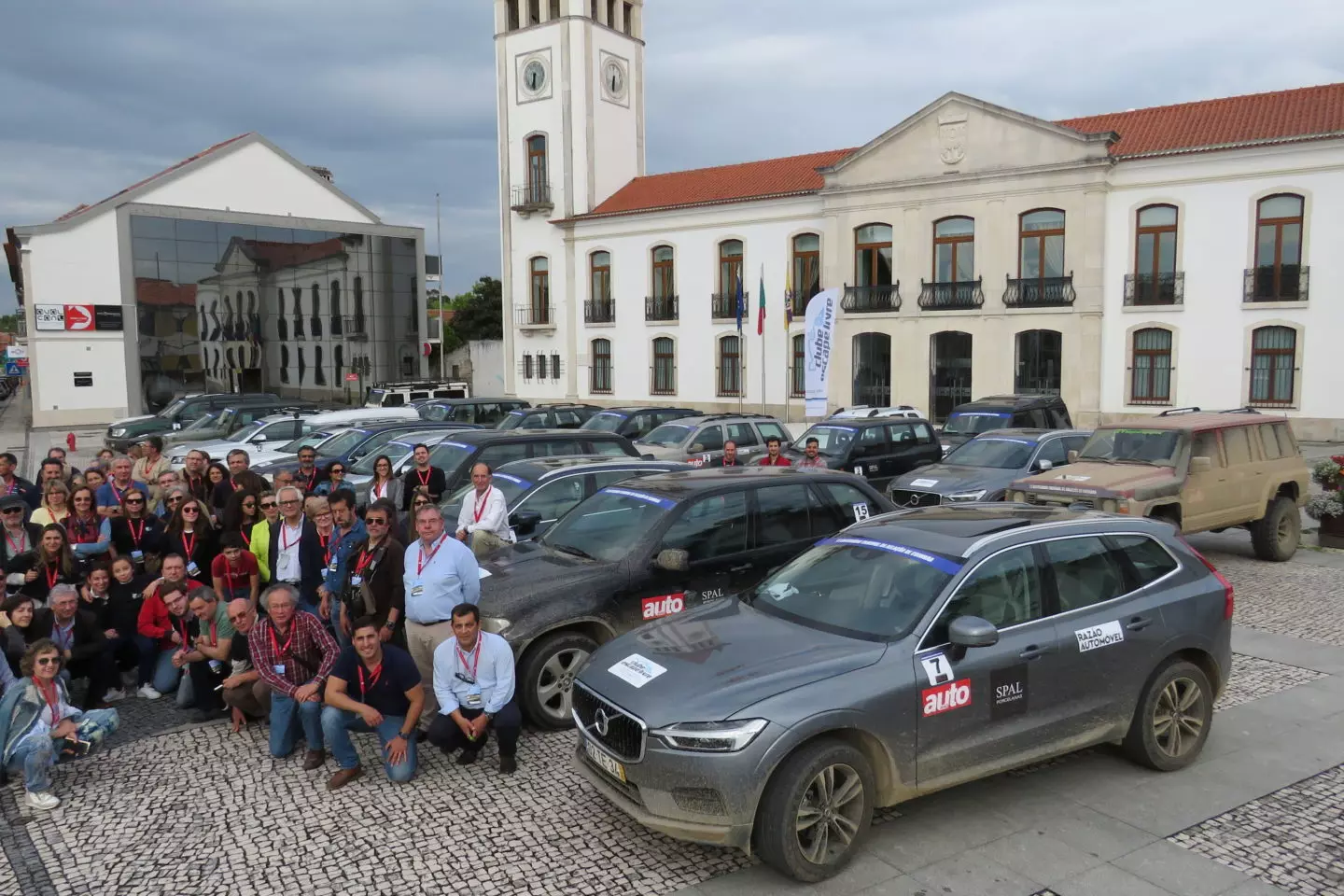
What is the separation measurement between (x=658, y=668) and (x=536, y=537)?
3.39 m

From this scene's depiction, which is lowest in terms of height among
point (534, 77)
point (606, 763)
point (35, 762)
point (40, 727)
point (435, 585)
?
point (35, 762)

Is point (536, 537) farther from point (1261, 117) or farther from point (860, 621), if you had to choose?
point (1261, 117)

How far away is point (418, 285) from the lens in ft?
164

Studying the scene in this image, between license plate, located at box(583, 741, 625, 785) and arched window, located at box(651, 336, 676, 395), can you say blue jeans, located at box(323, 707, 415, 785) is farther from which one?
arched window, located at box(651, 336, 676, 395)

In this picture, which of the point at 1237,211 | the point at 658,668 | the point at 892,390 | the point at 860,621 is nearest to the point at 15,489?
the point at 658,668

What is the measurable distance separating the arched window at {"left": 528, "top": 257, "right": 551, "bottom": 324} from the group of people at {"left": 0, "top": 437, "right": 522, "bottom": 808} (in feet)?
115

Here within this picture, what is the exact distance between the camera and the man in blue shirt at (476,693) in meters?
6.15

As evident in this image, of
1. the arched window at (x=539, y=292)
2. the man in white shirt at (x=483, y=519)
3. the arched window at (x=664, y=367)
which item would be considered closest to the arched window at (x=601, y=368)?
the arched window at (x=664, y=367)

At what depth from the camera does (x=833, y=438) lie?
53.6 feet

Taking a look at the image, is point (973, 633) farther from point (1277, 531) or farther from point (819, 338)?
point (819, 338)

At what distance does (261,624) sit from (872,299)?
1193 inches

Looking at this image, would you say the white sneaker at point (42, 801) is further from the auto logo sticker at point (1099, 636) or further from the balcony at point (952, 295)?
the balcony at point (952, 295)

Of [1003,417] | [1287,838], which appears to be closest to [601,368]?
[1003,417]

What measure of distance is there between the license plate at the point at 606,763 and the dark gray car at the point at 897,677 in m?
0.01
